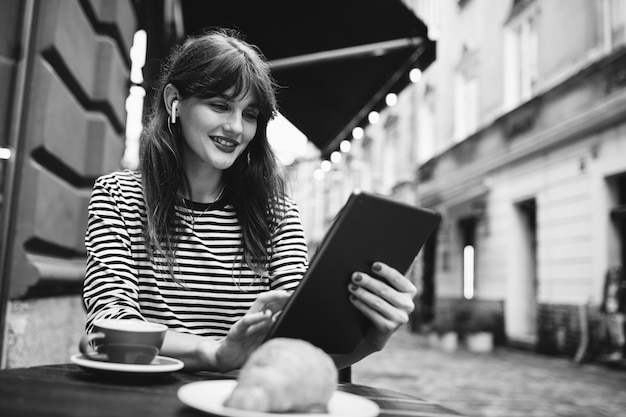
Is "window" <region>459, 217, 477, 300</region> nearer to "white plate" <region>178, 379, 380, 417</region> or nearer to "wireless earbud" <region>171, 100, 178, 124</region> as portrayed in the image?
"wireless earbud" <region>171, 100, 178, 124</region>

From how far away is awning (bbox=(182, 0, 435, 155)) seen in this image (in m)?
3.77

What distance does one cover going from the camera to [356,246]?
3.66ft

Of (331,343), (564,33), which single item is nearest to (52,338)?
(331,343)

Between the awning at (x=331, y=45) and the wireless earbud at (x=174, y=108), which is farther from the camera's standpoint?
the awning at (x=331, y=45)

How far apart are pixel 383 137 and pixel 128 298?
18761mm

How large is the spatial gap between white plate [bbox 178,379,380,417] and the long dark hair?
0.69 m

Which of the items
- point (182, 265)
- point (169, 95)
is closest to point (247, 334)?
point (182, 265)

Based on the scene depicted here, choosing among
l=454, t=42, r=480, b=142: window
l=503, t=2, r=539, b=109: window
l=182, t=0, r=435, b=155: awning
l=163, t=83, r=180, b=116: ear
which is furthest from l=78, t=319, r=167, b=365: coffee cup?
l=454, t=42, r=480, b=142: window

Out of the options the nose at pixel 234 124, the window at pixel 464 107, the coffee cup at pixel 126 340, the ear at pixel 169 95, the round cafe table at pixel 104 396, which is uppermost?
the window at pixel 464 107

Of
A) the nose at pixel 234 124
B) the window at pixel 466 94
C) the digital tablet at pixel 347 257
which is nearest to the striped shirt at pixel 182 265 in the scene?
the nose at pixel 234 124

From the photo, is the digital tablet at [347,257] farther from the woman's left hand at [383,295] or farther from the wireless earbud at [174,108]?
the wireless earbud at [174,108]

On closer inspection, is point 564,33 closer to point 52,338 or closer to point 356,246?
point 52,338

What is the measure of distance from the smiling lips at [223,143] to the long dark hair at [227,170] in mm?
104

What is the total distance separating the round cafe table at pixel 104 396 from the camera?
0.80m
